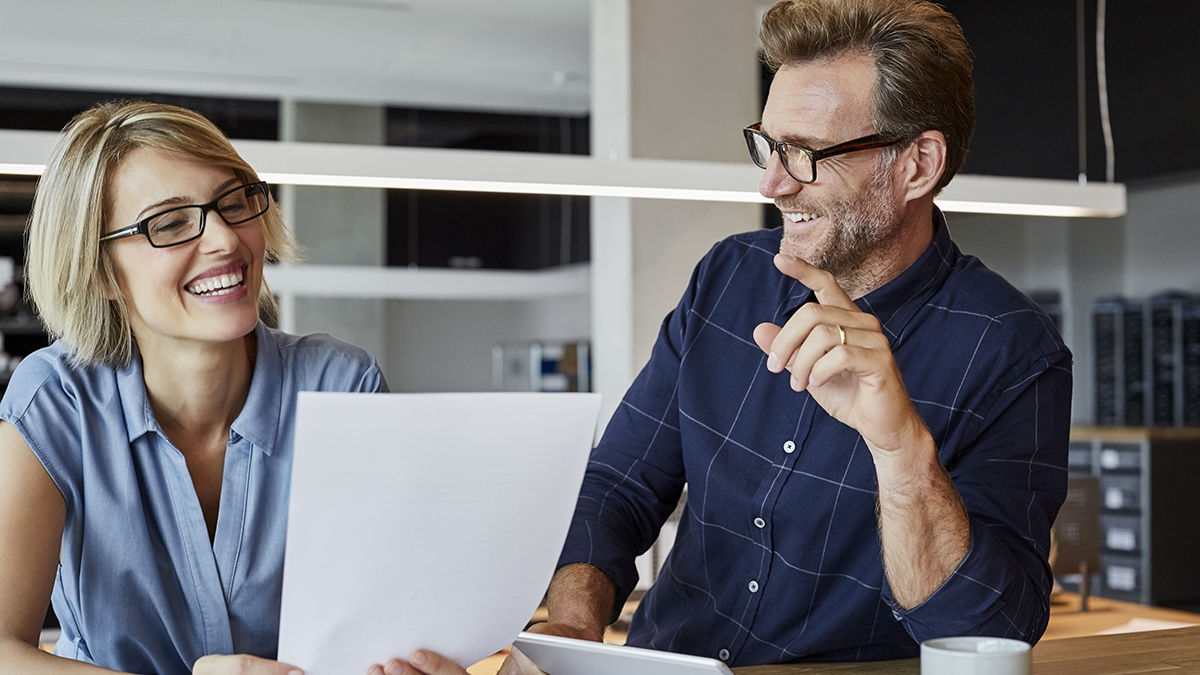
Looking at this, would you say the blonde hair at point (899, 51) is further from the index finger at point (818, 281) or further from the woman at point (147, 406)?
the woman at point (147, 406)

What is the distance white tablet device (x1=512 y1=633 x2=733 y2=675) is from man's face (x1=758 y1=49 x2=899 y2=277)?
56 centimetres

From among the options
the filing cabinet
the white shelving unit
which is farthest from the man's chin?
the filing cabinet

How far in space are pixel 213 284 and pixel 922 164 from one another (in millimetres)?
862

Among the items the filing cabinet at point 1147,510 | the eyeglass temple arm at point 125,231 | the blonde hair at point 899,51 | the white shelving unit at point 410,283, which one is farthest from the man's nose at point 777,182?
the filing cabinet at point 1147,510

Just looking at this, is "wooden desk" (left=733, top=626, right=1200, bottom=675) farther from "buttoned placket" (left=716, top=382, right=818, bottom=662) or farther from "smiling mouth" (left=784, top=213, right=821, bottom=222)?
"smiling mouth" (left=784, top=213, right=821, bottom=222)

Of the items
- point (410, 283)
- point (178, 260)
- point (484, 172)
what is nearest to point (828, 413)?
point (178, 260)

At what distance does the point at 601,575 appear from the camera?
1.41 m

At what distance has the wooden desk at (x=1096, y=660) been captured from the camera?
1.20m

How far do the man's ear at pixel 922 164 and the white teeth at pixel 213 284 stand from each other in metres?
0.81

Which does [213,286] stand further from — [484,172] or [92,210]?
[484,172]

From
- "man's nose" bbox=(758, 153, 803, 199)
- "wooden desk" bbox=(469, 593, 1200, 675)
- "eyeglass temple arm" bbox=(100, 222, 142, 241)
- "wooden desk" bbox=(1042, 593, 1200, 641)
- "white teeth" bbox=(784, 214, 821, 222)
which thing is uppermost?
"man's nose" bbox=(758, 153, 803, 199)

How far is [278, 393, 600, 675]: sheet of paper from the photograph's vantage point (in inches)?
34.2

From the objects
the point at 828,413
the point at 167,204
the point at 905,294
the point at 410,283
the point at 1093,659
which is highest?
the point at 410,283

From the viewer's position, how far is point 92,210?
1299 mm
